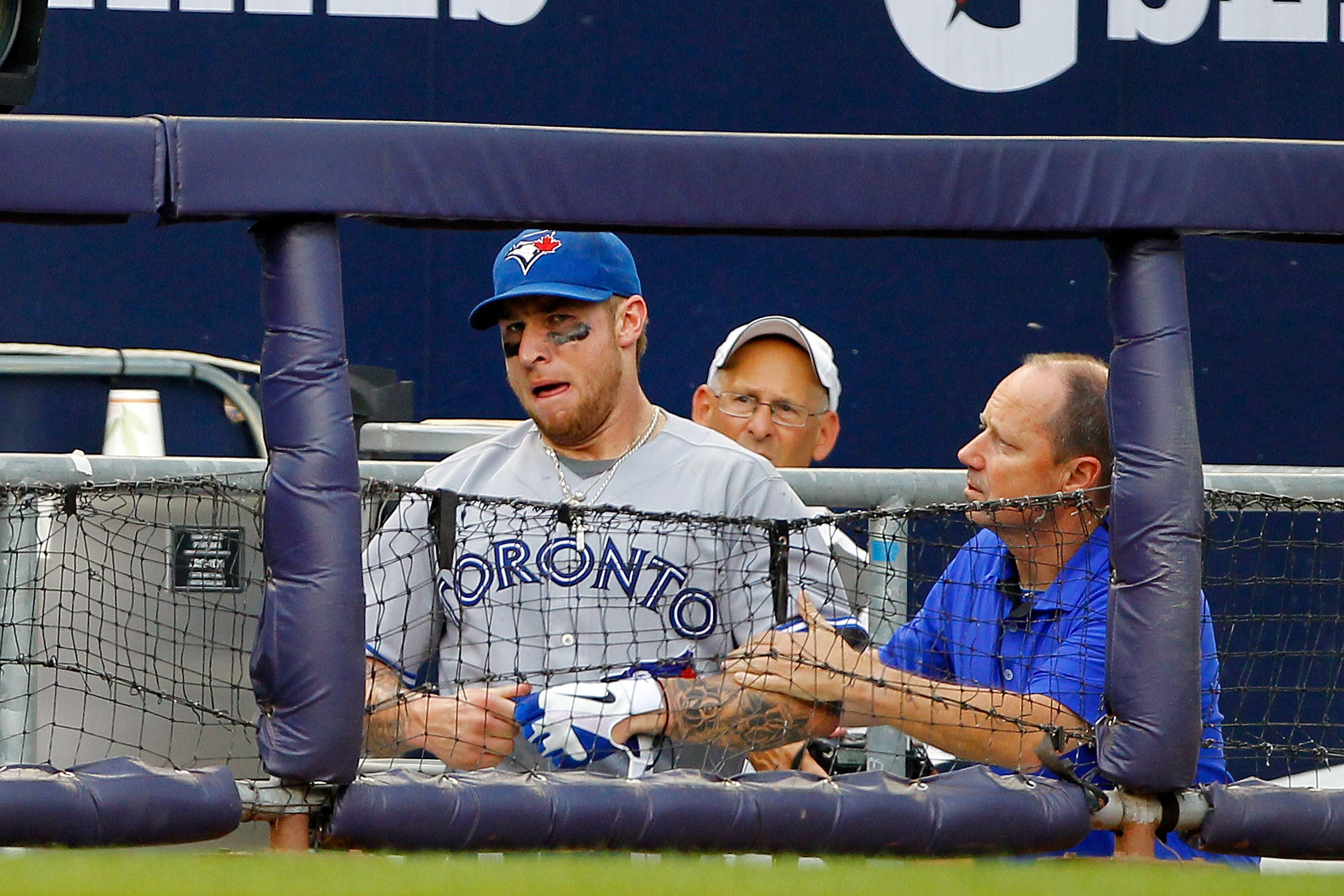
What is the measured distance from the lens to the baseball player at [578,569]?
8.23 ft

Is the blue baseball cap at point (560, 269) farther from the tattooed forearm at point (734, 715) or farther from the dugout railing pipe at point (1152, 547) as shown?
the dugout railing pipe at point (1152, 547)

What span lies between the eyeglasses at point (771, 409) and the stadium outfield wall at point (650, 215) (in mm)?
1692

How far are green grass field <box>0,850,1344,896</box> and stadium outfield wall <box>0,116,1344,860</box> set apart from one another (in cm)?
44

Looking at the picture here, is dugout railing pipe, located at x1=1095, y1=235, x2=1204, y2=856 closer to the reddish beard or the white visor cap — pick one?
the reddish beard

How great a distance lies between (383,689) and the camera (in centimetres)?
270

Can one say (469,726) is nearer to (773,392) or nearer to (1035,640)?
(1035,640)

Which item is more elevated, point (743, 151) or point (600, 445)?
point (743, 151)

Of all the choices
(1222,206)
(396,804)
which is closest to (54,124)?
(396,804)

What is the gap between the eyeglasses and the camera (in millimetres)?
3986

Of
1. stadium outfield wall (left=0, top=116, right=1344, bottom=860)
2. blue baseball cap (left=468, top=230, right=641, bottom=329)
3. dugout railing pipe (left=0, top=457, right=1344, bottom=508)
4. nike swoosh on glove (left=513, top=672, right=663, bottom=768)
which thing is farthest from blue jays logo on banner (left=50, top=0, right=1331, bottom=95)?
nike swoosh on glove (left=513, top=672, right=663, bottom=768)

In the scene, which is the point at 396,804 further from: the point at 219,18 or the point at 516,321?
the point at 219,18

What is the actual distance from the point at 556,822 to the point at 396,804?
0.63 feet

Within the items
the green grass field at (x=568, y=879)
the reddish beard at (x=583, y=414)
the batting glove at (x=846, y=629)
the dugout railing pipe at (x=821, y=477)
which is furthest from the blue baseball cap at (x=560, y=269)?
the green grass field at (x=568, y=879)

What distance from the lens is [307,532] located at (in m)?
2.14
